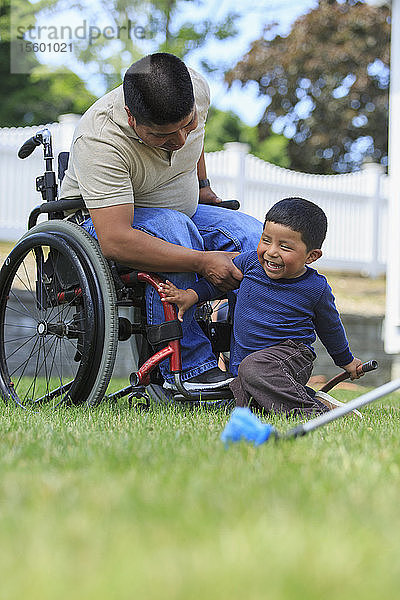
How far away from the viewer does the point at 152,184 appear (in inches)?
111

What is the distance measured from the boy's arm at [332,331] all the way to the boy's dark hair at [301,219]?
180 millimetres

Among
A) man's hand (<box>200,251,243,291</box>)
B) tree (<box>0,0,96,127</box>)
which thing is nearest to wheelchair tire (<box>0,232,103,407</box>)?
man's hand (<box>200,251,243,291</box>)

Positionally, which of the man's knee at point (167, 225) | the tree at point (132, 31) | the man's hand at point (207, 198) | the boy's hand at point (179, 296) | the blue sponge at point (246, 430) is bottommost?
the blue sponge at point (246, 430)

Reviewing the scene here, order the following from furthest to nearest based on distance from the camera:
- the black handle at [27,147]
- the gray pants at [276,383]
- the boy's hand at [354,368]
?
the black handle at [27,147]
the boy's hand at [354,368]
the gray pants at [276,383]

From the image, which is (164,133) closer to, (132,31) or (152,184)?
(152,184)

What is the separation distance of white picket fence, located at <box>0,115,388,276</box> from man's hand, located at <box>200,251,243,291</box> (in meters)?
5.84

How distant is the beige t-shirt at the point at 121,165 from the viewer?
8.66 ft

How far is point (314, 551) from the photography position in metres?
1.01

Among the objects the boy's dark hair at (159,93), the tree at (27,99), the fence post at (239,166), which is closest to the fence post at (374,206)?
the fence post at (239,166)

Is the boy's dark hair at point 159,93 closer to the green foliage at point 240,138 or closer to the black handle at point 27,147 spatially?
the black handle at point 27,147

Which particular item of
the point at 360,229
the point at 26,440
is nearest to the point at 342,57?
the point at 360,229

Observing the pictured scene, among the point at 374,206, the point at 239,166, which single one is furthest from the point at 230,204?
the point at 374,206

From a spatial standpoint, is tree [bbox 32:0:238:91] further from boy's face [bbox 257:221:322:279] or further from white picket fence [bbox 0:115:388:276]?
boy's face [bbox 257:221:322:279]

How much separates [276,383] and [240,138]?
14.2 metres
